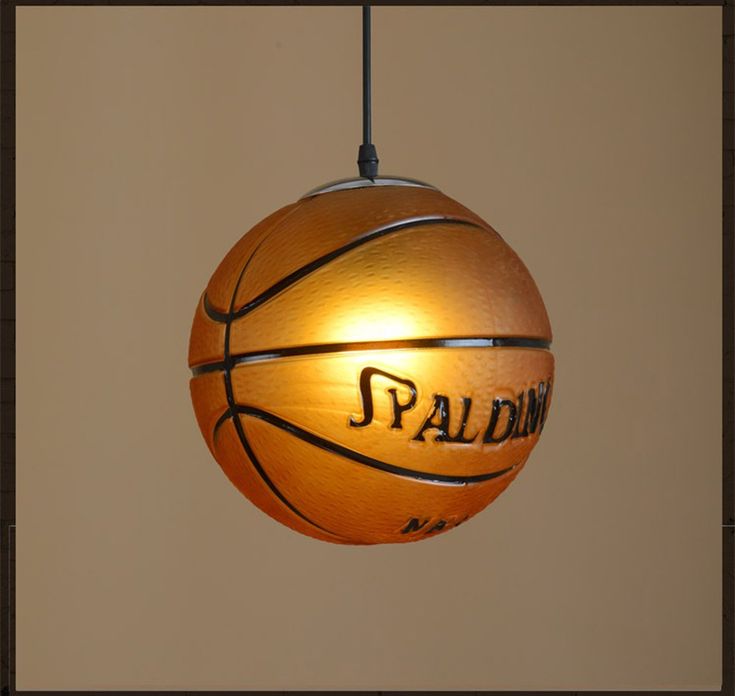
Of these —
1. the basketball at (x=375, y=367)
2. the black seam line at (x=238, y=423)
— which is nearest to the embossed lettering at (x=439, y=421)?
the basketball at (x=375, y=367)

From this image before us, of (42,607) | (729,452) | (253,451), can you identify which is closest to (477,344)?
(253,451)

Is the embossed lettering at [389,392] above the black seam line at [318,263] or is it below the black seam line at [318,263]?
below

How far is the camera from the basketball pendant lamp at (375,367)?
69 cm

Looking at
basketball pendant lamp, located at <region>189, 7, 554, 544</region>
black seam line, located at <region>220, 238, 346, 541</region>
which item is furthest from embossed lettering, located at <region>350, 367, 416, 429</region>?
black seam line, located at <region>220, 238, 346, 541</region>

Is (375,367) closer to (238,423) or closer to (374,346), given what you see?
(374,346)

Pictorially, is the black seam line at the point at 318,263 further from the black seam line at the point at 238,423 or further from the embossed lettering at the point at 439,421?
the embossed lettering at the point at 439,421

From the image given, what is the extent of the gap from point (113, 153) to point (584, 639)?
1.42m

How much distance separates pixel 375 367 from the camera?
689mm

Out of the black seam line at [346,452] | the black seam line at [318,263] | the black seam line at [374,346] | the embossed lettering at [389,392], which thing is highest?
the black seam line at [318,263]

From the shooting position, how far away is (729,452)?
188 centimetres

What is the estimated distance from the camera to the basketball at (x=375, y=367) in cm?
69

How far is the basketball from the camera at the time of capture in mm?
693

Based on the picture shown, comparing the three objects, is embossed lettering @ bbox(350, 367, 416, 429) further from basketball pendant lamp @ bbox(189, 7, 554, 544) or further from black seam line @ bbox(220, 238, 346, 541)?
black seam line @ bbox(220, 238, 346, 541)

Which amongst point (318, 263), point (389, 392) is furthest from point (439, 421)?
point (318, 263)
